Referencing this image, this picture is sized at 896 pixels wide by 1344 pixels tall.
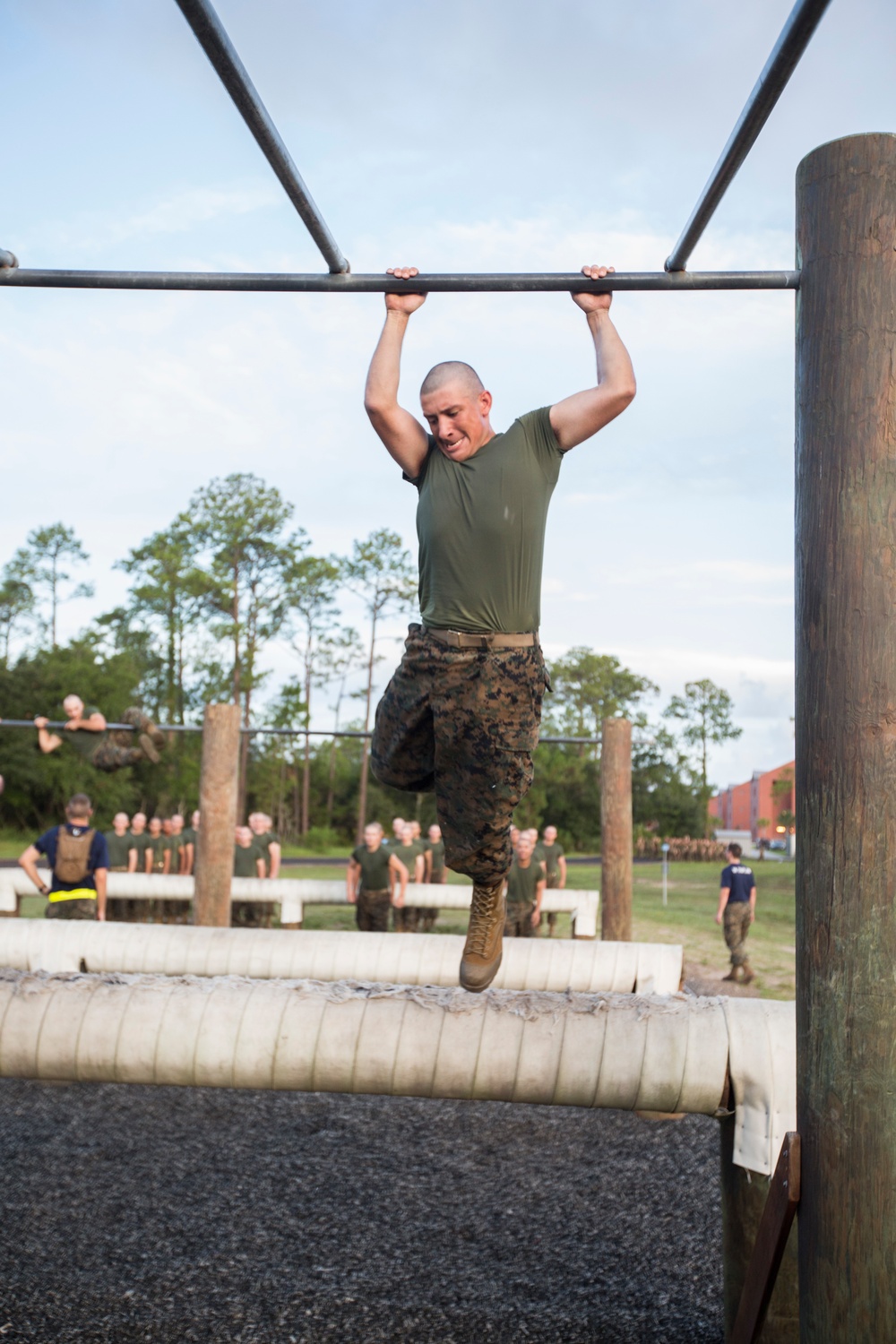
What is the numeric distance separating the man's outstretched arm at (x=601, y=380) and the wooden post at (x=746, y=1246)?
2017 millimetres

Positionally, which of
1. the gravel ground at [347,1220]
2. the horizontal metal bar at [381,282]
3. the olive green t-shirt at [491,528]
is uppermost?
the horizontal metal bar at [381,282]

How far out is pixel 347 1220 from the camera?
4.49m

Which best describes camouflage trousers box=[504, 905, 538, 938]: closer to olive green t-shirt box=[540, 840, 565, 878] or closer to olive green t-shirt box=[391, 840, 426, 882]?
olive green t-shirt box=[540, 840, 565, 878]

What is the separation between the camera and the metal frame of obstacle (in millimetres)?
2062

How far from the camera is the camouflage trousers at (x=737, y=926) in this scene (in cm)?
1112

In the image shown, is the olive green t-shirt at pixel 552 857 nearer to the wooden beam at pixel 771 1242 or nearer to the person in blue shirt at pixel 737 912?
the person in blue shirt at pixel 737 912

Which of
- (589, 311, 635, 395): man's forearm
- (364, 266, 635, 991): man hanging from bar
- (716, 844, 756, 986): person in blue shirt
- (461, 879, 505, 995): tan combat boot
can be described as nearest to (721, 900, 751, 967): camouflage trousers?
(716, 844, 756, 986): person in blue shirt

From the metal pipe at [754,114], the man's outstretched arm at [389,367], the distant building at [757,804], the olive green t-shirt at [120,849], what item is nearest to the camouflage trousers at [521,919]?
the olive green t-shirt at [120,849]

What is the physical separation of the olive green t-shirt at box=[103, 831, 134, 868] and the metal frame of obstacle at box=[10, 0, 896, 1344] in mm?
11402

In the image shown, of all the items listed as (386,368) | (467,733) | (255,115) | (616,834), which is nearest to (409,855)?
(616,834)

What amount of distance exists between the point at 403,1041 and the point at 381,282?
212cm

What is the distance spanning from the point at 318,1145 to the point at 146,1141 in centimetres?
92

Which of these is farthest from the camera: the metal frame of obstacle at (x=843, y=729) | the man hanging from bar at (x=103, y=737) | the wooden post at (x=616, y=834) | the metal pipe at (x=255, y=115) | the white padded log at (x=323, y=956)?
the man hanging from bar at (x=103, y=737)

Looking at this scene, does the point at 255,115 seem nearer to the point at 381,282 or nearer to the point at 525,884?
the point at 381,282
